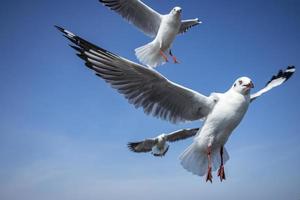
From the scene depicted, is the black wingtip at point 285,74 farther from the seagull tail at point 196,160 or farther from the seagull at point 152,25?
the seagull at point 152,25

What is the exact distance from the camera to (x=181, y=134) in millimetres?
7059

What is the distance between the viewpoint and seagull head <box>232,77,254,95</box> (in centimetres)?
316

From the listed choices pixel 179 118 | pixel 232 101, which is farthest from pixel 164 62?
pixel 232 101

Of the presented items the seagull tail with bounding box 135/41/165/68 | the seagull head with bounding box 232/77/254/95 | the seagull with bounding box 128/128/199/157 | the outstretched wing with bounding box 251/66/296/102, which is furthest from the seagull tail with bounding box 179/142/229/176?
the seagull with bounding box 128/128/199/157

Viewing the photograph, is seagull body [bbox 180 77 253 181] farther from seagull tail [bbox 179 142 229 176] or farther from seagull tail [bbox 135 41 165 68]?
seagull tail [bbox 135 41 165 68]

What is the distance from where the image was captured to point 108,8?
6664 millimetres

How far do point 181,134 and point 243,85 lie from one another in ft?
13.0

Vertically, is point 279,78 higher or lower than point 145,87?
higher

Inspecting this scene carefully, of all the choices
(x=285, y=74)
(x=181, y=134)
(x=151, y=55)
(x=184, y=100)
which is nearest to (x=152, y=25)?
(x=151, y=55)

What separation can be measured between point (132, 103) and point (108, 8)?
3.69 meters

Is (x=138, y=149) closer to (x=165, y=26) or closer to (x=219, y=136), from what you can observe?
(x=165, y=26)

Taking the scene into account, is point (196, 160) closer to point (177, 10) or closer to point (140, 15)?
point (177, 10)

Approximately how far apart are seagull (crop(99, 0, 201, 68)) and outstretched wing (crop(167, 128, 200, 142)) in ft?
4.19

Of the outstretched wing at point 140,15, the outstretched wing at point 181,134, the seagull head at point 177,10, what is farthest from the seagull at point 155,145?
the seagull head at point 177,10
